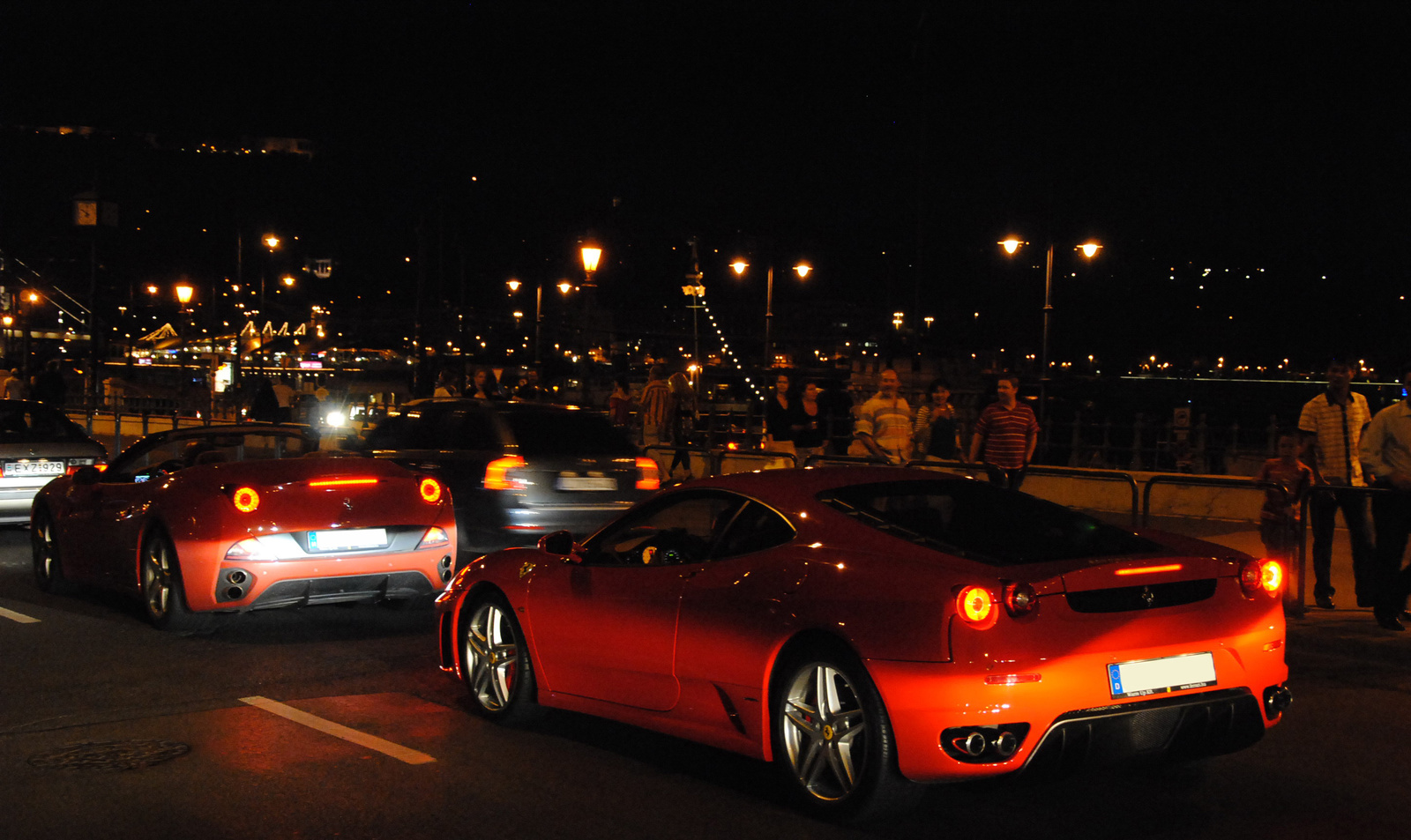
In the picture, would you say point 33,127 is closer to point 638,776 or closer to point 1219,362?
point 638,776

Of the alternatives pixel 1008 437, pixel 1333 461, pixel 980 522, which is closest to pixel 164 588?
pixel 980 522

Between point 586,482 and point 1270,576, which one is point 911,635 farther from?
point 586,482

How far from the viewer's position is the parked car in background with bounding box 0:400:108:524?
14094mm

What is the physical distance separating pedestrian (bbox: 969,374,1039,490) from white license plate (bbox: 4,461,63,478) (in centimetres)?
971

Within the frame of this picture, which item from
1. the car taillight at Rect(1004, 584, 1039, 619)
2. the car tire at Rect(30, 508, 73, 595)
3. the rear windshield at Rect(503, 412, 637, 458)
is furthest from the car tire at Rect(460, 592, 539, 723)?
the car tire at Rect(30, 508, 73, 595)

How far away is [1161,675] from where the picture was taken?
478 centimetres

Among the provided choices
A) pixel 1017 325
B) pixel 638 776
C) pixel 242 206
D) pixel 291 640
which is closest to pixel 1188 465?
pixel 291 640

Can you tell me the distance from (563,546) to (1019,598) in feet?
8.32

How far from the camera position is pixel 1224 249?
228 ft

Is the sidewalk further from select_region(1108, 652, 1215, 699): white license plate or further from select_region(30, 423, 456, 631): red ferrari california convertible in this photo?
select_region(30, 423, 456, 631): red ferrari california convertible

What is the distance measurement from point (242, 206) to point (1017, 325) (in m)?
38.4

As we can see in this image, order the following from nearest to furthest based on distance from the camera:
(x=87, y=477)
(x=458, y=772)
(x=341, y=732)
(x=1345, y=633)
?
(x=458, y=772) → (x=341, y=732) → (x=1345, y=633) → (x=87, y=477)

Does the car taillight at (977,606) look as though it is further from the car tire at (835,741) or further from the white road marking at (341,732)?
the white road marking at (341,732)

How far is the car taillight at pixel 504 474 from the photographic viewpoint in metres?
11.5
